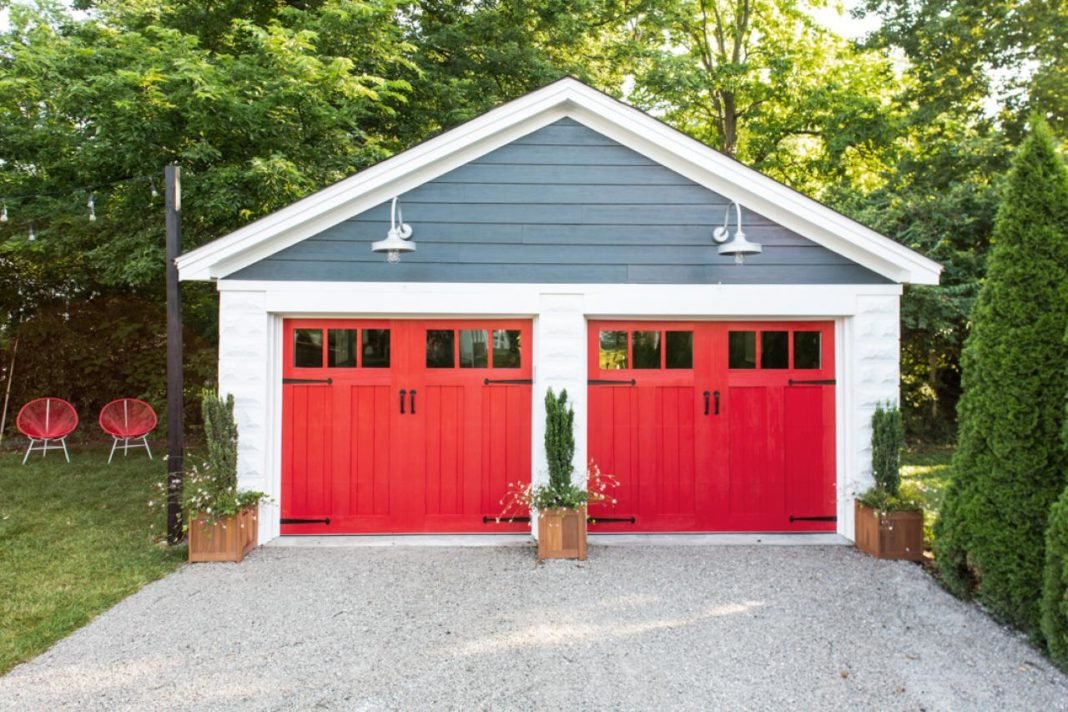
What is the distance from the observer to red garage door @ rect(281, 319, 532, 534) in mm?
5809

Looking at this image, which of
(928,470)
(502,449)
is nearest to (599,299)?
(502,449)

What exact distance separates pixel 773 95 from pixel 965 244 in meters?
6.02

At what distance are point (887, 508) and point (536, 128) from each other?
4142 mm

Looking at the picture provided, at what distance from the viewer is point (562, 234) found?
19.0 ft

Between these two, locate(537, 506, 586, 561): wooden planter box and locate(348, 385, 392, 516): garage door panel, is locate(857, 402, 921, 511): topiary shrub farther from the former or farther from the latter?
locate(348, 385, 392, 516): garage door panel

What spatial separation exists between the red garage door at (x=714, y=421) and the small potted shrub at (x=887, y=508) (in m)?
0.41

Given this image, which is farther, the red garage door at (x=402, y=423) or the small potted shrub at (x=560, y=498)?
the red garage door at (x=402, y=423)

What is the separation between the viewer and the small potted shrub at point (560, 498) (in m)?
5.25

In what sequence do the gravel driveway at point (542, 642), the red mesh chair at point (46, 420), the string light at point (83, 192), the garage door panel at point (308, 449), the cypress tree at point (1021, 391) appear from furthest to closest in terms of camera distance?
the red mesh chair at point (46, 420), the string light at point (83, 192), the garage door panel at point (308, 449), the cypress tree at point (1021, 391), the gravel driveway at point (542, 642)

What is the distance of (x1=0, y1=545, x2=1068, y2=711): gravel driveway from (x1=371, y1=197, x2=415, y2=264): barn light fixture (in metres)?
2.36

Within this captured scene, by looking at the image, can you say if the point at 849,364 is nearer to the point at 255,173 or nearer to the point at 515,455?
the point at 515,455

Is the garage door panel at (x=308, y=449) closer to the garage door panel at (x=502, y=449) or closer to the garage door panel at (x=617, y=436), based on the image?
the garage door panel at (x=502, y=449)

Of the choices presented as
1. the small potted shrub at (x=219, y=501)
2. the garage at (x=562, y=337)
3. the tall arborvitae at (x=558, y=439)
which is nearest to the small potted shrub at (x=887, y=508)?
the garage at (x=562, y=337)

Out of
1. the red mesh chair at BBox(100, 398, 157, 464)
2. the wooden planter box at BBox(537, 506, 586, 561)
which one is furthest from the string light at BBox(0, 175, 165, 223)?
the wooden planter box at BBox(537, 506, 586, 561)
